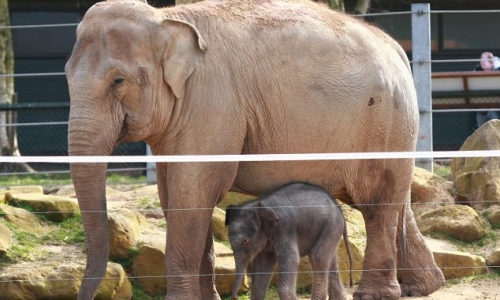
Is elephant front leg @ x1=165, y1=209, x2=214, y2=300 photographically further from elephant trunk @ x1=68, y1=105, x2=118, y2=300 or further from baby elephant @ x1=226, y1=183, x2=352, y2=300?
elephant trunk @ x1=68, y1=105, x2=118, y2=300

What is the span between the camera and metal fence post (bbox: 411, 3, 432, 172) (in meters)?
14.0

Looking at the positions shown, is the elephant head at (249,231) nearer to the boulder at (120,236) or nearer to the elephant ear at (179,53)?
the elephant ear at (179,53)

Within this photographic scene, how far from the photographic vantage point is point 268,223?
9141 mm

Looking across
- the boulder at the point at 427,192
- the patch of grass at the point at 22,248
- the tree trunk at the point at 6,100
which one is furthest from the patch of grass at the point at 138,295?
the tree trunk at the point at 6,100

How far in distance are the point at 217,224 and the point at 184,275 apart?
1884mm

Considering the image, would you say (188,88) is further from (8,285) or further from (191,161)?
(8,285)

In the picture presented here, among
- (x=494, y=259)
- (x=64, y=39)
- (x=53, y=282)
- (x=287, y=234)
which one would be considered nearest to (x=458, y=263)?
(x=494, y=259)

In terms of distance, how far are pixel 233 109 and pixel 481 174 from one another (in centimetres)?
394

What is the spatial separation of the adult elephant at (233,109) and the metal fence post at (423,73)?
3.71 metres

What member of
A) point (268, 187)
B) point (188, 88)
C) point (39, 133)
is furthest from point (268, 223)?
point (39, 133)

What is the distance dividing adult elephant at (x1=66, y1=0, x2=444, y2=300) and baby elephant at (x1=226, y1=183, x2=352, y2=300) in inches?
8.8

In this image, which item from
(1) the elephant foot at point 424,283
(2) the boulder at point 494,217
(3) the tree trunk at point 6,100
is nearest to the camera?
(1) the elephant foot at point 424,283

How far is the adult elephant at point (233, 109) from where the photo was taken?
8844 mm

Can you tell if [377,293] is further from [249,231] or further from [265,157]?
[265,157]
